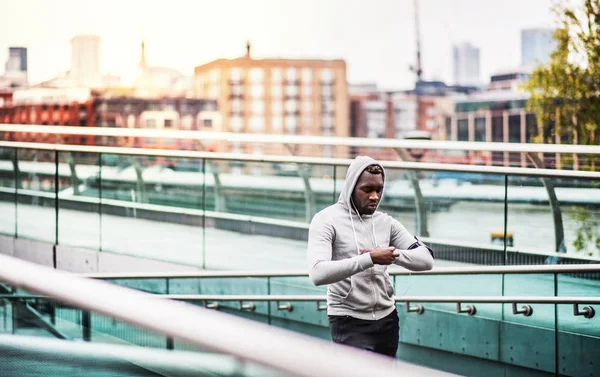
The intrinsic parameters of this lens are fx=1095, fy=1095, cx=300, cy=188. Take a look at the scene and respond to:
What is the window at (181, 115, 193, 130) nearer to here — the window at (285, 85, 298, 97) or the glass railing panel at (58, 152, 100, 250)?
the window at (285, 85, 298, 97)

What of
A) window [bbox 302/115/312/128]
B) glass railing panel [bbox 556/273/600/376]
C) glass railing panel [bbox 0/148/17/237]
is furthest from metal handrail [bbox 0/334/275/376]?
window [bbox 302/115/312/128]

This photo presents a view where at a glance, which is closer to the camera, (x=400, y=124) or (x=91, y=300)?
(x=91, y=300)

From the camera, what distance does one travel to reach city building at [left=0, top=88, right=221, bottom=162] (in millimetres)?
A: 130000

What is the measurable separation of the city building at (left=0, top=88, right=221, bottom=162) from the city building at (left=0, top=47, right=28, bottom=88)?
1.54m

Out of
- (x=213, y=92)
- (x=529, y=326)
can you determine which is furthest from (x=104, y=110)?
(x=529, y=326)

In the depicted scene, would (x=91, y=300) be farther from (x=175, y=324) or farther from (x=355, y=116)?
(x=355, y=116)

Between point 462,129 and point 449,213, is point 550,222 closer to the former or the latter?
point 449,213

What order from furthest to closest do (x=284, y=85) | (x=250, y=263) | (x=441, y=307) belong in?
(x=284, y=85)
(x=250, y=263)
(x=441, y=307)

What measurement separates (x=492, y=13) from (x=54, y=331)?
576 ft

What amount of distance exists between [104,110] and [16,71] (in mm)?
12903

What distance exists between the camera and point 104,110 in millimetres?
139875

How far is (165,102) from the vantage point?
147 metres

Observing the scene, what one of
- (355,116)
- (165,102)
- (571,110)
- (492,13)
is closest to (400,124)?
(355,116)

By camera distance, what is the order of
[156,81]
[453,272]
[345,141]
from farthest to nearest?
[156,81], [345,141], [453,272]
